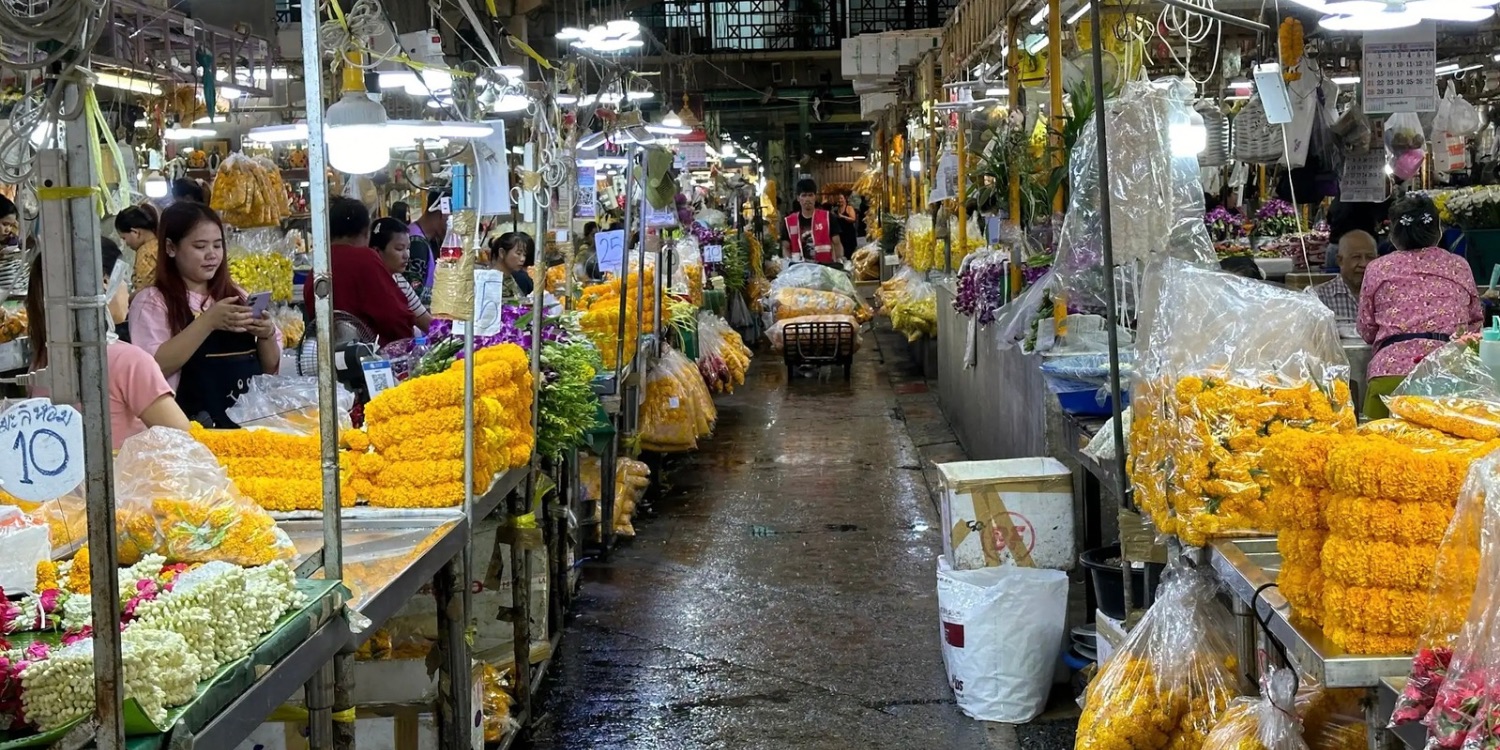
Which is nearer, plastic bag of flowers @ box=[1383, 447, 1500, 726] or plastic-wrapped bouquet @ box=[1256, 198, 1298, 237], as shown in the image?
plastic bag of flowers @ box=[1383, 447, 1500, 726]

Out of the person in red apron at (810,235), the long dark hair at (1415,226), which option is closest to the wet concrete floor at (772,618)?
the long dark hair at (1415,226)

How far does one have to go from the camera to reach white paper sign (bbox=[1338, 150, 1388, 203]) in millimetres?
8586

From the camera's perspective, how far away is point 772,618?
6.59 metres

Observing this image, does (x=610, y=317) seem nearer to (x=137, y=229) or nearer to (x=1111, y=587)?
(x=137, y=229)

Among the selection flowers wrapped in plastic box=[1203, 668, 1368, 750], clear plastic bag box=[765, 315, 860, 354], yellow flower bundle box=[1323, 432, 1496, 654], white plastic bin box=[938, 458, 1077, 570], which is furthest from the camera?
clear plastic bag box=[765, 315, 860, 354]

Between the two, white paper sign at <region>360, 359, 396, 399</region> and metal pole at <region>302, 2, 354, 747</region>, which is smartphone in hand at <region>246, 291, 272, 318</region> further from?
metal pole at <region>302, 2, 354, 747</region>

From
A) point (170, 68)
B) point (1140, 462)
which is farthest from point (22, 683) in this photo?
point (170, 68)

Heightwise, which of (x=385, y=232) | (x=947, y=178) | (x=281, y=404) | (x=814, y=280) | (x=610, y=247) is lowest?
(x=281, y=404)

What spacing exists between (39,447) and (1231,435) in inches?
103

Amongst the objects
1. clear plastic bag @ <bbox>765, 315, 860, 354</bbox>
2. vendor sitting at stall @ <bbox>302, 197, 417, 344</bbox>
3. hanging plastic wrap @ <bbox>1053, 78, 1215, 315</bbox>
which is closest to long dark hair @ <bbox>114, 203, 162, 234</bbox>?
vendor sitting at stall @ <bbox>302, 197, 417, 344</bbox>

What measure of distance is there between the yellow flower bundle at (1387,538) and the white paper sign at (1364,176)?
6.52 meters

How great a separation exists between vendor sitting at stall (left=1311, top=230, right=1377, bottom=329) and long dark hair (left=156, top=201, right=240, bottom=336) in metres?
5.59

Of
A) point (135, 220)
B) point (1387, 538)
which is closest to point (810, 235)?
point (135, 220)

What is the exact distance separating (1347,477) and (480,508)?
8.01 ft
